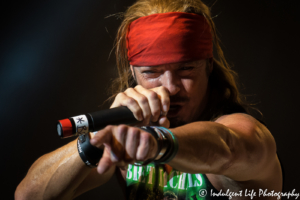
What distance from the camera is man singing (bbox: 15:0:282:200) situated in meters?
0.90

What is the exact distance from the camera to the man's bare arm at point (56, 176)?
112 centimetres

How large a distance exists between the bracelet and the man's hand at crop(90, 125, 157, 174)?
511 mm

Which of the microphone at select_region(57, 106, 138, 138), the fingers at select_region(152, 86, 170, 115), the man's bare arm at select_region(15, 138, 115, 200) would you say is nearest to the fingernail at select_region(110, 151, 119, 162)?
the microphone at select_region(57, 106, 138, 138)

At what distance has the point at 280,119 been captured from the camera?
189cm

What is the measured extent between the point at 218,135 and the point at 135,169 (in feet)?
2.53

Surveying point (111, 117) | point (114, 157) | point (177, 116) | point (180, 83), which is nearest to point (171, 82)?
point (180, 83)

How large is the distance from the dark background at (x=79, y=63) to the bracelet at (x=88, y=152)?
1042 mm

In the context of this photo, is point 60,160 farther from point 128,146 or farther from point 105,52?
point 105,52

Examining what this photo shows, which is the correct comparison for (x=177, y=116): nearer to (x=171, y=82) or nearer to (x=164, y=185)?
(x=171, y=82)

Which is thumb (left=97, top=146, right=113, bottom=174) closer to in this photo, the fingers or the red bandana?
the fingers

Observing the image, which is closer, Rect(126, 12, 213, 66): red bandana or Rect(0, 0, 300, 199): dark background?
Rect(126, 12, 213, 66): red bandana

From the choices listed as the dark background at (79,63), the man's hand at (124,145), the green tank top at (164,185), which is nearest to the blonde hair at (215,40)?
the green tank top at (164,185)

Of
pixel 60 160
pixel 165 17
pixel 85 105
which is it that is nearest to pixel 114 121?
pixel 60 160

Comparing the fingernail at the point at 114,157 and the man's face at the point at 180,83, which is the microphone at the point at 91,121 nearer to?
the fingernail at the point at 114,157
